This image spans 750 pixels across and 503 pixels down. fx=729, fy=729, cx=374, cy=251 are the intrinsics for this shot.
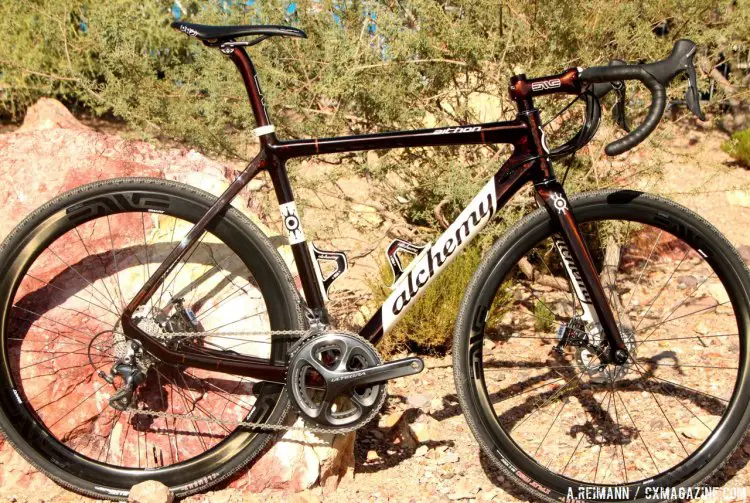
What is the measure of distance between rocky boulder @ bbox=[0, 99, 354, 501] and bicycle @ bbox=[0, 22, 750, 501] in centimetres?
1

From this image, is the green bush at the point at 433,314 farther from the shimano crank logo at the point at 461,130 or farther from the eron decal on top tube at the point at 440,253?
the shimano crank logo at the point at 461,130

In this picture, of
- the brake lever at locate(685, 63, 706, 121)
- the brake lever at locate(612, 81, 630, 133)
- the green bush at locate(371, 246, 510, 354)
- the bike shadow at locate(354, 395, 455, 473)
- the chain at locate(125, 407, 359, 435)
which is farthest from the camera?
the green bush at locate(371, 246, 510, 354)

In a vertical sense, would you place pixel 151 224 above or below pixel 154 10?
below

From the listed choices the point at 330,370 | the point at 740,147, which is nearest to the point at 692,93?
the point at 330,370

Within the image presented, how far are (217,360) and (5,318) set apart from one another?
2.70 ft

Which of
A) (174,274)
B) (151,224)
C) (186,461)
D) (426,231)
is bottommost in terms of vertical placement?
(186,461)

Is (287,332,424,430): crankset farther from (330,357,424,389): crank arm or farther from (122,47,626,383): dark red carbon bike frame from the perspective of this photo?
(122,47,626,383): dark red carbon bike frame

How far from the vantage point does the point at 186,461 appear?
2.77 meters

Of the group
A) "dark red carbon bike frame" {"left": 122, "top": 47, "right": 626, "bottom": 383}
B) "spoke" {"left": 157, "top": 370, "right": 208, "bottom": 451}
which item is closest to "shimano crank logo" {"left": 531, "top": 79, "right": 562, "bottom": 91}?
"dark red carbon bike frame" {"left": 122, "top": 47, "right": 626, "bottom": 383}

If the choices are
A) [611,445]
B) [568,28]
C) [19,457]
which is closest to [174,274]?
[19,457]

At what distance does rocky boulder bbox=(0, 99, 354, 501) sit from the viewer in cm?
283

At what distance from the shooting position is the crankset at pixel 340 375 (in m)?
2.56

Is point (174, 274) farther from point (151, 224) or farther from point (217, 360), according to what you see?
point (217, 360)

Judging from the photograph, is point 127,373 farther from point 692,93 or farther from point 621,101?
point 692,93
